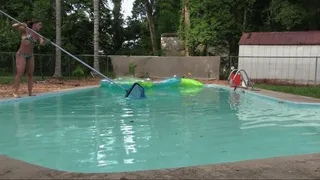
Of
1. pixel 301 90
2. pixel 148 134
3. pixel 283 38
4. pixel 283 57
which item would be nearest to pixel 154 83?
pixel 301 90

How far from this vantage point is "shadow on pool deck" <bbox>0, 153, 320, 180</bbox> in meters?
3.00

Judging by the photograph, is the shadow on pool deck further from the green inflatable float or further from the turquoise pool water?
the green inflatable float

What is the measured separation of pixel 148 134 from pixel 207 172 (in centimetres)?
255

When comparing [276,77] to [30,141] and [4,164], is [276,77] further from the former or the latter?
[4,164]

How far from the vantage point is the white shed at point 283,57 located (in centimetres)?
1617

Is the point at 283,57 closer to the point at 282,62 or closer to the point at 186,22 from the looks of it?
the point at 282,62

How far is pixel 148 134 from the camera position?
5.61 metres

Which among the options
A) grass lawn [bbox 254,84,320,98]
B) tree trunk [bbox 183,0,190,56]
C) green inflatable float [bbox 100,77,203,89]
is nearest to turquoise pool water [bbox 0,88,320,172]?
grass lawn [bbox 254,84,320,98]

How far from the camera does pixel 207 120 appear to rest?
705 cm

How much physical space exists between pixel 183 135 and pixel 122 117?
199cm

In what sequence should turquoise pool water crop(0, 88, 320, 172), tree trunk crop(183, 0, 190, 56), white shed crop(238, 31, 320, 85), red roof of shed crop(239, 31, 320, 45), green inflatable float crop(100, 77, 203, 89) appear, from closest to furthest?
turquoise pool water crop(0, 88, 320, 172), green inflatable float crop(100, 77, 203, 89), white shed crop(238, 31, 320, 85), red roof of shed crop(239, 31, 320, 45), tree trunk crop(183, 0, 190, 56)

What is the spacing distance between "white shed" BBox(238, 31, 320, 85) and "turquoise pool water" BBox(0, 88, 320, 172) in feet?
27.0

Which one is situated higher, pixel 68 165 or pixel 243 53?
pixel 243 53

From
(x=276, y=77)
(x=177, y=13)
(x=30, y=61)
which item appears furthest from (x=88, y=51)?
(x=30, y=61)
